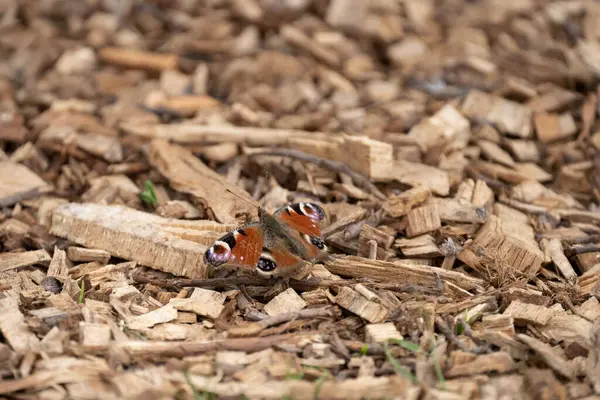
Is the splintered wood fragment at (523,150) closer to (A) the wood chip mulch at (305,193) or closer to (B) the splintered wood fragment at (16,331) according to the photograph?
(A) the wood chip mulch at (305,193)

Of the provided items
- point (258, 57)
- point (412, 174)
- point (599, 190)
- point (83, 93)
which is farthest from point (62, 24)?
point (599, 190)

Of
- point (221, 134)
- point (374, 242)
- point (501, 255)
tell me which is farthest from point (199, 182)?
point (501, 255)

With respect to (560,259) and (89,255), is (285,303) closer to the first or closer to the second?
(89,255)

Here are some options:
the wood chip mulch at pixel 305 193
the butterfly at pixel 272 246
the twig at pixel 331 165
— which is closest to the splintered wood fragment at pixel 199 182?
the wood chip mulch at pixel 305 193

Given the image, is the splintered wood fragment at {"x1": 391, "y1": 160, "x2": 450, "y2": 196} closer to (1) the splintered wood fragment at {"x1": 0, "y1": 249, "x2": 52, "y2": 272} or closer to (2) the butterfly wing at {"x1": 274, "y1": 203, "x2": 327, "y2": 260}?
(2) the butterfly wing at {"x1": 274, "y1": 203, "x2": 327, "y2": 260}

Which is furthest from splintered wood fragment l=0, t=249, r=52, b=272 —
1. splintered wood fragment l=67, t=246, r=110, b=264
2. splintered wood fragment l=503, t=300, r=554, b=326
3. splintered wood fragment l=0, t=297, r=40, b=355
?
splintered wood fragment l=503, t=300, r=554, b=326
